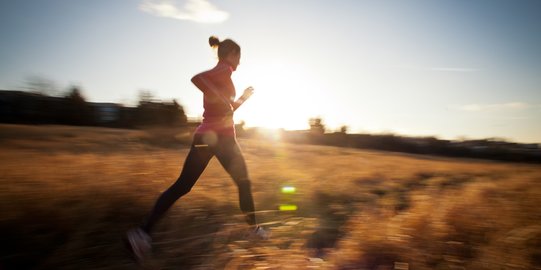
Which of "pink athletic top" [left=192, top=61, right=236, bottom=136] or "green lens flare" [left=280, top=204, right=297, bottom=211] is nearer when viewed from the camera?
"pink athletic top" [left=192, top=61, right=236, bottom=136]

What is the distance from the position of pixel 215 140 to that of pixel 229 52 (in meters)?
Answer: 0.87

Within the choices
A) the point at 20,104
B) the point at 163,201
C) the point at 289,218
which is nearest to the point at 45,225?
the point at 163,201

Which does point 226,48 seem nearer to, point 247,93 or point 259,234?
→ point 247,93

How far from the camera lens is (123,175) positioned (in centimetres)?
514

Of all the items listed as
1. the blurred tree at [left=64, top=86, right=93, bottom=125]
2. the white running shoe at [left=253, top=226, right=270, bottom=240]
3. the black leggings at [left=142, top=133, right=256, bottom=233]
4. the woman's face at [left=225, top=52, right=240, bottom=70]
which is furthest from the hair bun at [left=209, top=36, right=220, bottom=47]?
the blurred tree at [left=64, top=86, right=93, bottom=125]

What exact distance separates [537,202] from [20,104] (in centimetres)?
2190

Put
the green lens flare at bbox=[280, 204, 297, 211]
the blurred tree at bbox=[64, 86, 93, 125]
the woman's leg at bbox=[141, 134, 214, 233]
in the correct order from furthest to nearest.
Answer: the blurred tree at bbox=[64, 86, 93, 125], the green lens flare at bbox=[280, 204, 297, 211], the woman's leg at bbox=[141, 134, 214, 233]

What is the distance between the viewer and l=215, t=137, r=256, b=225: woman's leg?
3709 mm

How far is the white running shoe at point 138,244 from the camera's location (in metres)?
3.23

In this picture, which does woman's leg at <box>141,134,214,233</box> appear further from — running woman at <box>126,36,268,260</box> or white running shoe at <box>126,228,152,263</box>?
white running shoe at <box>126,228,152,263</box>

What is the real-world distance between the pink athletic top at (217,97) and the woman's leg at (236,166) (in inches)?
4.4

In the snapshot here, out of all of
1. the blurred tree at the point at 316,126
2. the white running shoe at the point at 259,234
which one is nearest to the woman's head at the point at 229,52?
the white running shoe at the point at 259,234

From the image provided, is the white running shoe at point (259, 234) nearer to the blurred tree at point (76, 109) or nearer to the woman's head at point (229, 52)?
the woman's head at point (229, 52)

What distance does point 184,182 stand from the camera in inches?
139
